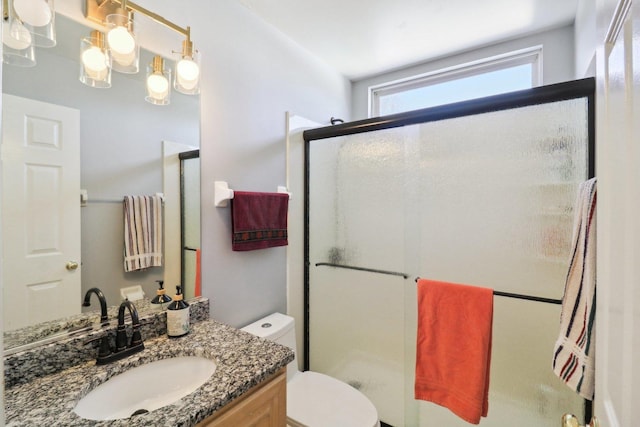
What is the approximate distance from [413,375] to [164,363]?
128cm

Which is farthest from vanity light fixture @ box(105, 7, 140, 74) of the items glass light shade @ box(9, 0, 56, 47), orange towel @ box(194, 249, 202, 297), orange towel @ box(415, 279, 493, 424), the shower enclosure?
orange towel @ box(415, 279, 493, 424)

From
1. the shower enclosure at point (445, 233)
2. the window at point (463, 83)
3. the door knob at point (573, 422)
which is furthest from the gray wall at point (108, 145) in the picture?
the window at point (463, 83)

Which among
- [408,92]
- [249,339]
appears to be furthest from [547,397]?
[408,92]

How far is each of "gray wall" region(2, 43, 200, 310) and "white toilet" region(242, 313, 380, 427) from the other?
68cm

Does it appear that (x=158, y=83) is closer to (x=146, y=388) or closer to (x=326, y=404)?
(x=146, y=388)

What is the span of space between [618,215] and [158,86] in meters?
1.52

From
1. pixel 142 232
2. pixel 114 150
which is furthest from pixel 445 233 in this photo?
pixel 114 150

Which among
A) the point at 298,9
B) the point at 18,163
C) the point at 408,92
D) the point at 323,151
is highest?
the point at 298,9

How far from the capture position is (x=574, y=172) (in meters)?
1.26

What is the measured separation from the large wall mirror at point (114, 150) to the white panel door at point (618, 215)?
4.58 ft

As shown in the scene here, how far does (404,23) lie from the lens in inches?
70.0

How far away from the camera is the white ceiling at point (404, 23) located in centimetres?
163

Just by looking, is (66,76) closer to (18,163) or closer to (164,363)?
(18,163)

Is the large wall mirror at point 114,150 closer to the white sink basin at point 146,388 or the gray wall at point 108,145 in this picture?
the gray wall at point 108,145
